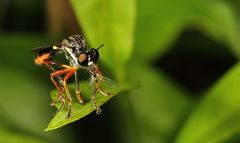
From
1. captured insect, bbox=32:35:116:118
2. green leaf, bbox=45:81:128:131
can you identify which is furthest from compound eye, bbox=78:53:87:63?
green leaf, bbox=45:81:128:131

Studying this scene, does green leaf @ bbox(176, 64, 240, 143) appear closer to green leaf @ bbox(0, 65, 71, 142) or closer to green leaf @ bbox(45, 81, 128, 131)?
green leaf @ bbox(45, 81, 128, 131)

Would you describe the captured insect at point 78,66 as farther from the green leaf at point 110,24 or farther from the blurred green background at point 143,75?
the blurred green background at point 143,75

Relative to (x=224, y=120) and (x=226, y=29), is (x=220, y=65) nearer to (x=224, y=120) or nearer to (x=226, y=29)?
(x=226, y=29)

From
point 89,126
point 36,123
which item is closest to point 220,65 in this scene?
point 89,126

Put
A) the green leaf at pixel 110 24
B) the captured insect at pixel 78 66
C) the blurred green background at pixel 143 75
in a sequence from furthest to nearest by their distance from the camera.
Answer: the blurred green background at pixel 143 75
the green leaf at pixel 110 24
the captured insect at pixel 78 66

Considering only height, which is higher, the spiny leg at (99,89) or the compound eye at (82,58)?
the compound eye at (82,58)

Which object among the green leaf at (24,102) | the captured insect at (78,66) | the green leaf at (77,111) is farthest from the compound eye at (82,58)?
the green leaf at (24,102)
